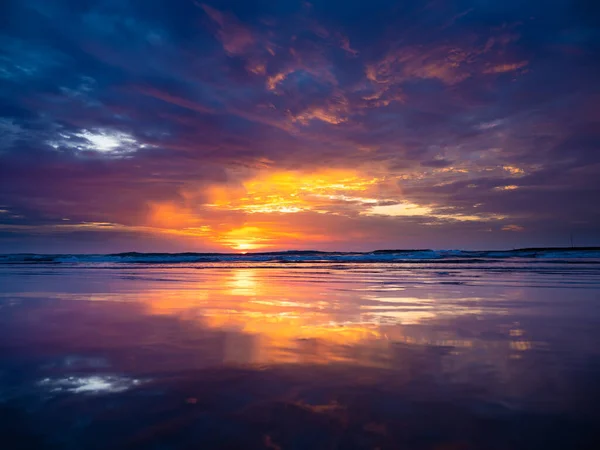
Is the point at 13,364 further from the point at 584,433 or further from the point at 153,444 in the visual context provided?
the point at 584,433

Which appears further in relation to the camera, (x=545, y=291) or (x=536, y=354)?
(x=545, y=291)

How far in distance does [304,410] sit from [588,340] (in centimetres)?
415

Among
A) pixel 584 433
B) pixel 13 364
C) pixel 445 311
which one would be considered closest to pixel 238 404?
pixel 584 433

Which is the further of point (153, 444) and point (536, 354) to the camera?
point (536, 354)

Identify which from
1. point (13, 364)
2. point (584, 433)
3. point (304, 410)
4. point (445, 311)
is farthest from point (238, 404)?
point (445, 311)

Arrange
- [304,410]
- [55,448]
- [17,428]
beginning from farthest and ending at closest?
[304,410], [17,428], [55,448]

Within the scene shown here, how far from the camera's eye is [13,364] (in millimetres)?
4141

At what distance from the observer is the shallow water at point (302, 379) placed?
99.0 inches

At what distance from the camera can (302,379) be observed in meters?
3.56

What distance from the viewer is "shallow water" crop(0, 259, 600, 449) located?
2.52 m

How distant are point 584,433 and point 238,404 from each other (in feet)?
7.45

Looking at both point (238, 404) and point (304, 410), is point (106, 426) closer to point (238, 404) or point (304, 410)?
point (238, 404)

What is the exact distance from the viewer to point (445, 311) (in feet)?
24.2

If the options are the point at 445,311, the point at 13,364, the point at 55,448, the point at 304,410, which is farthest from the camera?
the point at 445,311
